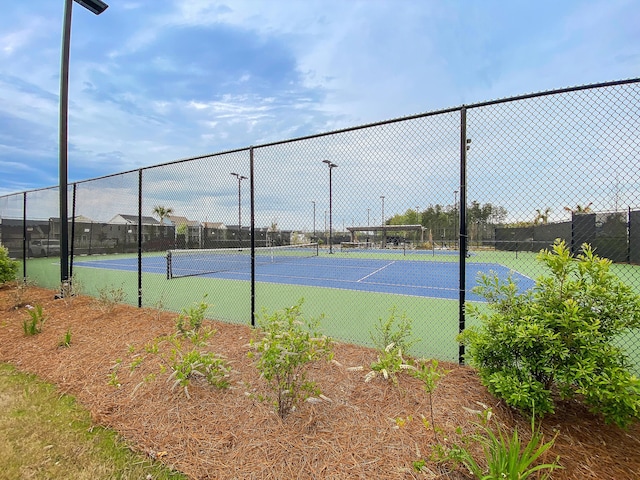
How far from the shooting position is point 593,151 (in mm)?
2715

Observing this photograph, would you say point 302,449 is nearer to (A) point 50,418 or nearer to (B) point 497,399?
(B) point 497,399

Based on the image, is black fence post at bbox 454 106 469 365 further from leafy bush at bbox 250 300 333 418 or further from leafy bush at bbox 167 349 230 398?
leafy bush at bbox 167 349 230 398

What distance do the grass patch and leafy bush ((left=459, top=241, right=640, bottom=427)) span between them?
81.6 inches

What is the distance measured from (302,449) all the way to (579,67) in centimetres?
439

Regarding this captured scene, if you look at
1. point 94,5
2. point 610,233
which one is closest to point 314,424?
point 94,5

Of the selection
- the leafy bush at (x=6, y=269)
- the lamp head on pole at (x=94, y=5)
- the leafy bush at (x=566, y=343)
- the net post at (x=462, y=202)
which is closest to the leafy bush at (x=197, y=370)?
the leafy bush at (x=566, y=343)

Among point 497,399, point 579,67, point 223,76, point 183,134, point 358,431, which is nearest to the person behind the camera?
point 358,431

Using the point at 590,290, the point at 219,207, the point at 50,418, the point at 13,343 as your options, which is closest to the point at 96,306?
the point at 13,343

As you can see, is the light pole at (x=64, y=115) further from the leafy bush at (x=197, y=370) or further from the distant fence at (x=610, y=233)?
the distant fence at (x=610, y=233)

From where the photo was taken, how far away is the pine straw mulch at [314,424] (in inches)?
65.8

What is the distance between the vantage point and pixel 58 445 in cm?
198

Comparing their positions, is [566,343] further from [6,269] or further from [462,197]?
[6,269]

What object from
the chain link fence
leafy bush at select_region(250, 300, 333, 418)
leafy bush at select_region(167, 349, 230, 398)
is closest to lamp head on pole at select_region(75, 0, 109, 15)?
the chain link fence

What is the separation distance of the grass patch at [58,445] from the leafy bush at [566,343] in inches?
81.6
